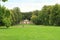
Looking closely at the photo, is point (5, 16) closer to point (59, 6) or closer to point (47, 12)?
point (59, 6)

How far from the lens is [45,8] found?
100062mm

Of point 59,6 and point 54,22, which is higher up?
point 59,6

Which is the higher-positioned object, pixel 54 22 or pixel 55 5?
pixel 55 5

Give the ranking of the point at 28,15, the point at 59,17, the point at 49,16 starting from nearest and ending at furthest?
the point at 59,17
the point at 49,16
the point at 28,15

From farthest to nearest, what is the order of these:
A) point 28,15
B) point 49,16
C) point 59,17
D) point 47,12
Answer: point 28,15
point 47,12
point 49,16
point 59,17

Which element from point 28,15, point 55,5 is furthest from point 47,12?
point 28,15

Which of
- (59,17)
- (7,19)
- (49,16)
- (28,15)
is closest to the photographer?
(7,19)

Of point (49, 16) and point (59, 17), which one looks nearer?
point (59, 17)

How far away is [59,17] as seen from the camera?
8100 centimetres

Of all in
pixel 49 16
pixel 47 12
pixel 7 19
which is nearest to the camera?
pixel 7 19

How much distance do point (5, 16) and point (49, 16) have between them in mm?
34477

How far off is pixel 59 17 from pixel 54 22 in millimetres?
3514

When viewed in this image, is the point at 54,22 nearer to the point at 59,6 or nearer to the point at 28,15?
the point at 59,6

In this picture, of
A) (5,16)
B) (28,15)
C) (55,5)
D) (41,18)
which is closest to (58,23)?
(55,5)
